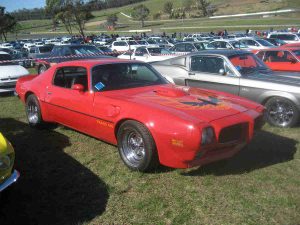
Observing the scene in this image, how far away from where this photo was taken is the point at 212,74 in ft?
24.7

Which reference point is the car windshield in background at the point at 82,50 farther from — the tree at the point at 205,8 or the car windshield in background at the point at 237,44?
the tree at the point at 205,8

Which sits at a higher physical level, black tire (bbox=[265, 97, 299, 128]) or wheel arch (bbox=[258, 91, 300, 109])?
wheel arch (bbox=[258, 91, 300, 109])

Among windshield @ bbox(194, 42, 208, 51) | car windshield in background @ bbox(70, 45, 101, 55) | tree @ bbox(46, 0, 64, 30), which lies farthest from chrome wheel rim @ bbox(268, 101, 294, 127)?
tree @ bbox(46, 0, 64, 30)

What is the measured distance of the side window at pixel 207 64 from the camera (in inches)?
295

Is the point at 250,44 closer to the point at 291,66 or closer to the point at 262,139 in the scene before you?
the point at 291,66

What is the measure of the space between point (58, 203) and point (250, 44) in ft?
56.9

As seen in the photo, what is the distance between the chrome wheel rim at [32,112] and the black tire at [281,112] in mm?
4363

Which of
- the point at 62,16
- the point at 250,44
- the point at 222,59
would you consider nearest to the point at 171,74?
the point at 222,59

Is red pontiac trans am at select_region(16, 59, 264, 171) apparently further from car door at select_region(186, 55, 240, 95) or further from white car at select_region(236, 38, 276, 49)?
white car at select_region(236, 38, 276, 49)

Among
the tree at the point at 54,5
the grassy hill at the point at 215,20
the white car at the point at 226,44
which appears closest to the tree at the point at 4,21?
the tree at the point at 54,5

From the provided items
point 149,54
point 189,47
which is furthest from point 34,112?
Answer: point 189,47

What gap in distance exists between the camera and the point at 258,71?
7.41 m

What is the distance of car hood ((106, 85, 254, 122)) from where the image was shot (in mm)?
4313

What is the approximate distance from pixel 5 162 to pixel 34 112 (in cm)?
325
